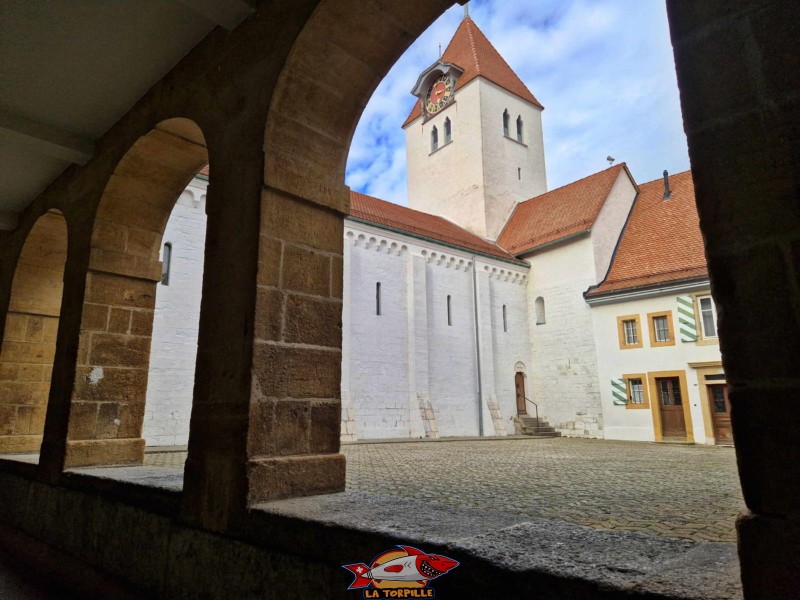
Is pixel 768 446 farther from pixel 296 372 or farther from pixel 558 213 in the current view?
pixel 558 213

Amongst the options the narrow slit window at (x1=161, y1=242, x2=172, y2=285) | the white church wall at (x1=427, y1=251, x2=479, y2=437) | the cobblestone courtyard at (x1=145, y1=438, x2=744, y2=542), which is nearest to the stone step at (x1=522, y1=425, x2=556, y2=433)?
the white church wall at (x1=427, y1=251, x2=479, y2=437)

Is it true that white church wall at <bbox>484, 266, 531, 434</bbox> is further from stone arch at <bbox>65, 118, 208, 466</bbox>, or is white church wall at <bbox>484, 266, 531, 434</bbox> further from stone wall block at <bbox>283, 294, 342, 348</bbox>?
stone wall block at <bbox>283, 294, 342, 348</bbox>

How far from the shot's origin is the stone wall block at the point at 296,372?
229 centimetres

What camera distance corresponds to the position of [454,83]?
75.0 ft

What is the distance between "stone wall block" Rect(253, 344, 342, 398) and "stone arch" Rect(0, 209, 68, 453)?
4169 millimetres

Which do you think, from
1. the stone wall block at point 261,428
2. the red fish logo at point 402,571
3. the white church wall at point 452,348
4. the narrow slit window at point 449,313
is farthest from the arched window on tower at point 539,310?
the red fish logo at point 402,571

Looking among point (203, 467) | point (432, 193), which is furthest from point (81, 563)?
point (432, 193)

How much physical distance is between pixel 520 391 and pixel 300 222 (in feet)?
55.4

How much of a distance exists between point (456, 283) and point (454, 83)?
10.5 meters

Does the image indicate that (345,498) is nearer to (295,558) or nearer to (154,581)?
(295,558)

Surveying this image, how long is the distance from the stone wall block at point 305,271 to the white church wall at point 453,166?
18.6 m

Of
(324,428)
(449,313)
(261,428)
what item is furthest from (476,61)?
(261,428)

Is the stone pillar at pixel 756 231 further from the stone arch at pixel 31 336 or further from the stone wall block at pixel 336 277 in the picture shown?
the stone arch at pixel 31 336

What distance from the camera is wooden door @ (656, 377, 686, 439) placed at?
14039 millimetres
